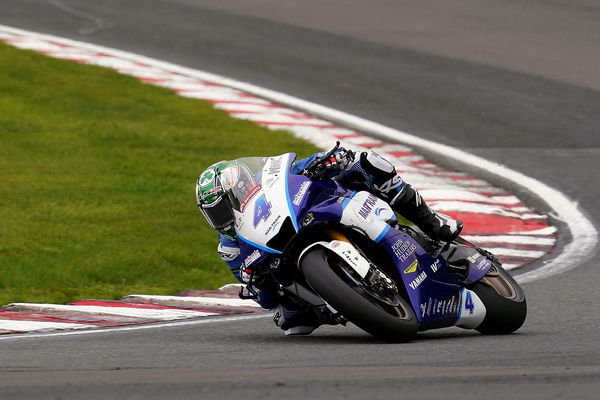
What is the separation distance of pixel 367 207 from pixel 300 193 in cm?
38

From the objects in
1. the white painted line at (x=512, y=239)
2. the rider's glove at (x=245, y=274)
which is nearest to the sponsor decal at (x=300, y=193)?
the rider's glove at (x=245, y=274)

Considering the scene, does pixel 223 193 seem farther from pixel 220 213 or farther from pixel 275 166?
pixel 275 166

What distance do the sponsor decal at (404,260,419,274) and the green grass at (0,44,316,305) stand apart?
8.31 ft

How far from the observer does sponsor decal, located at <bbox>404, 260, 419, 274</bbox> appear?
23.0ft

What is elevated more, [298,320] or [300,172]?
[300,172]

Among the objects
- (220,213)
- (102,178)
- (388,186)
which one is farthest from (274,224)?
(102,178)

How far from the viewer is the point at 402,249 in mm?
7023

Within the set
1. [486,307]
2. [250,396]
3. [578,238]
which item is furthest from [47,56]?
[250,396]

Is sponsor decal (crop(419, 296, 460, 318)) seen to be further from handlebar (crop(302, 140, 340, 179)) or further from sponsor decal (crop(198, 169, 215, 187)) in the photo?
sponsor decal (crop(198, 169, 215, 187))

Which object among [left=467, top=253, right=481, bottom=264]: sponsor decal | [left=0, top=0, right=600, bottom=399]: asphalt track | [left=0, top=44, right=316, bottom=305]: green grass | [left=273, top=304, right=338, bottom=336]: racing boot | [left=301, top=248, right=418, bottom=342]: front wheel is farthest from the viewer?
[left=0, top=44, right=316, bottom=305]: green grass

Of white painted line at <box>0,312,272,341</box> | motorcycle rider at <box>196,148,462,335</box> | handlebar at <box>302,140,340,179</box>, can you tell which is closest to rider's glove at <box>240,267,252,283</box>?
motorcycle rider at <box>196,148,462,335</box>

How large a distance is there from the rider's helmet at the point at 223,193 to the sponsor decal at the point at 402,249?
846 millimetres

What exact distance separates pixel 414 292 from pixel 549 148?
7126 millimetres

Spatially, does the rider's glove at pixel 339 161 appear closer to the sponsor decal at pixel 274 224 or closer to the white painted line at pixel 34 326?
the sponsor decal at pixel 274 224
